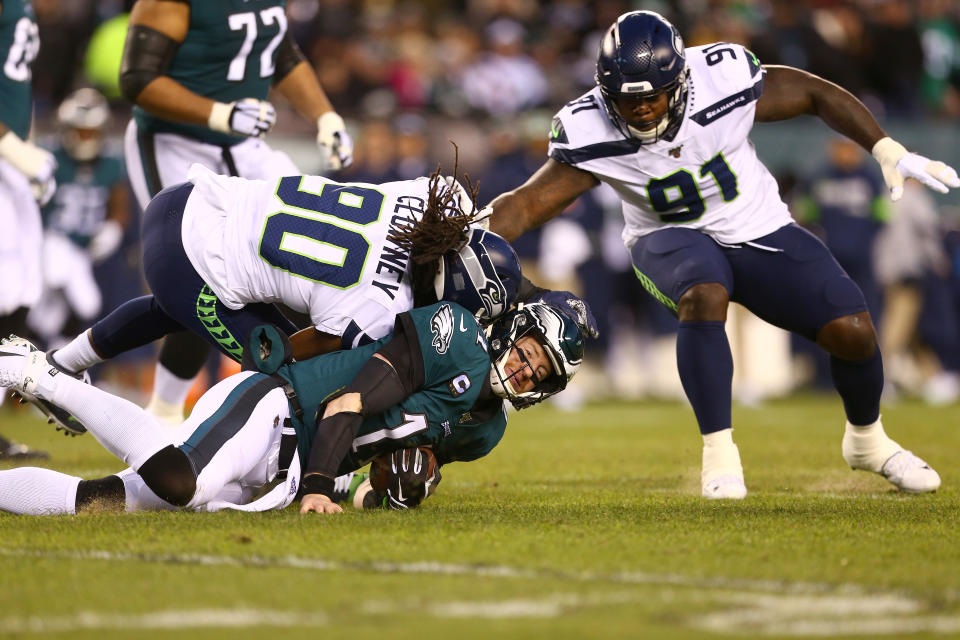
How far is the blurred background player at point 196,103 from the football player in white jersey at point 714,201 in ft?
4.07

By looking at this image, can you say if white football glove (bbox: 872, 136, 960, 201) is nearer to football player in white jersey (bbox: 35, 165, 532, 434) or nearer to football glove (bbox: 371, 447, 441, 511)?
football player in white jersey (bbox: 35, 165, 532, 434)

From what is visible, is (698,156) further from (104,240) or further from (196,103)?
(104,240)

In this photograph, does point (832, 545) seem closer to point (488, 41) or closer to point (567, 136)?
point (567, 136)

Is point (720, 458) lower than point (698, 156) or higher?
lower

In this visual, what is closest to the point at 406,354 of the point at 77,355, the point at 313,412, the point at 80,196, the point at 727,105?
the point at 313,412

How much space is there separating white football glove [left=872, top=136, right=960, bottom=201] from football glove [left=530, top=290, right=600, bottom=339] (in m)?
1.20

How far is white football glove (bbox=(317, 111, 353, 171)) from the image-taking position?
17.8ft

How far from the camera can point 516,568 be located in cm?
285

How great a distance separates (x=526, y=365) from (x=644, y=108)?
3.67 ft

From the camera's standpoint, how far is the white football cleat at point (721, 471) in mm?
4254

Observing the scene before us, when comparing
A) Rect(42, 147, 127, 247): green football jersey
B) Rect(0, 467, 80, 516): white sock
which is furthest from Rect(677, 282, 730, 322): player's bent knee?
Rect(42, 147, 127, 247): green football jersey

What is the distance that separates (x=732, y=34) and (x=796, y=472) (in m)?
7.58

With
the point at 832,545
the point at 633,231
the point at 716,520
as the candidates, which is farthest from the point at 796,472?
the point at 832,545

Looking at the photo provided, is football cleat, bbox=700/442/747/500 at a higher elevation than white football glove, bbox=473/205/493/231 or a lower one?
lower
